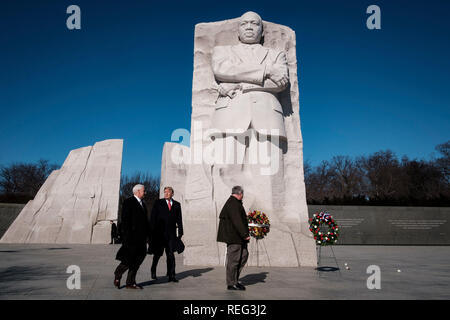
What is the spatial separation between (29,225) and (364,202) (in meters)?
15.4

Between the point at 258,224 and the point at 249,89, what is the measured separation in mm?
2942

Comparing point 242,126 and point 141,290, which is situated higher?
point 242,126

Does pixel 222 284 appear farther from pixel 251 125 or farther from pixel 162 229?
pixel 251 125

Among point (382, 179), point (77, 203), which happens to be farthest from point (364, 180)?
point (77, 203)

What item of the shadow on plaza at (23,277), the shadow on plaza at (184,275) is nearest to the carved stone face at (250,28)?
the shadow on plaza at (184,275)

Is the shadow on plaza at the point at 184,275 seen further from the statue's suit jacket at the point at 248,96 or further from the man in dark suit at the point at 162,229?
the statue's suit jacket at the point at 248,96

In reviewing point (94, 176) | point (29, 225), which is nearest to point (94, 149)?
point (94, 176)

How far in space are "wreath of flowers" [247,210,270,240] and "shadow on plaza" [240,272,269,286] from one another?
0.94 metres

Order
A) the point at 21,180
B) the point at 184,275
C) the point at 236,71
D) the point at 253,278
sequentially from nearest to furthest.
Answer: the point at 253,278 → the point at 184,275 → the point at 236,71 → the point at 21,180

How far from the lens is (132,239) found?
4.44 m

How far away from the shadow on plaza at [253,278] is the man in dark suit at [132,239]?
1576 mm

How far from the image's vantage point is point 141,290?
4.36 m
